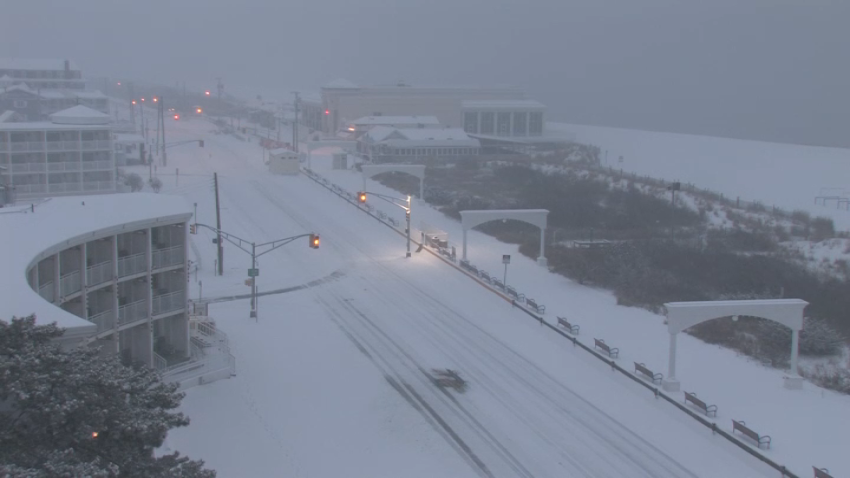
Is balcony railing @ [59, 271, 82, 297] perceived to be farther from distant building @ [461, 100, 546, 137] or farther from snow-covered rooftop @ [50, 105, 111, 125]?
distant building @ [461, 100, 546, 137]

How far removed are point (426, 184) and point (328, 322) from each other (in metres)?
32.0

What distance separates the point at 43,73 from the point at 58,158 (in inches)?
2174

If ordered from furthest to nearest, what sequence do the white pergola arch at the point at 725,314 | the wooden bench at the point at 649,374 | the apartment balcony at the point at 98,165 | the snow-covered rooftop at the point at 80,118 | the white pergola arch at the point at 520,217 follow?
the snow-covered rooftop at the point at 80,118
the apartment balcony at the point at 98,165
the white pergola arch at the point at 520,217
the wooden bench at the point at 649,374
the white pergola arch at the point at 725,314

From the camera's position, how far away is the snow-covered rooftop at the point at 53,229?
1107 centimetres

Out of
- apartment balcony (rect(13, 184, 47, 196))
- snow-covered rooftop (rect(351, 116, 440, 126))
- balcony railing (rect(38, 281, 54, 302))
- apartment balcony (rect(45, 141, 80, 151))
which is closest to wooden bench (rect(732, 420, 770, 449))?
balcony railing (rect(38, 281, 54, 302))

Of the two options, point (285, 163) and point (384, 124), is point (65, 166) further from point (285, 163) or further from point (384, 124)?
point (384, 124)

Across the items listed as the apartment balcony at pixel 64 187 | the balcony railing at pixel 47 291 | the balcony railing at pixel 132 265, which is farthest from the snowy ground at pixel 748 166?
the apartment balcony at pixel 64 187

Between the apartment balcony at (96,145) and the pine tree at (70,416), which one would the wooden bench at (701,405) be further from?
the apartment balcony at (96,145)

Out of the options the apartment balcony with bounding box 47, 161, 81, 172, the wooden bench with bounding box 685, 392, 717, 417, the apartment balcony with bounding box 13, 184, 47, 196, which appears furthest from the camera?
the apartment balcony with bounding box 47, 161, 81, 172

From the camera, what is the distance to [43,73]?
296 feet

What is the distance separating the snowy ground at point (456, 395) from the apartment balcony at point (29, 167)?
694 inches

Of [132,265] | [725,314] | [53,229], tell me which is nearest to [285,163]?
[132,265]

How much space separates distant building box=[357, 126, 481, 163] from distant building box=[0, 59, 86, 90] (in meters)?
38.4

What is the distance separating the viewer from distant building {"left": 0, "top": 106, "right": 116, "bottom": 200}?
40.3 m
